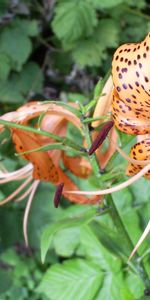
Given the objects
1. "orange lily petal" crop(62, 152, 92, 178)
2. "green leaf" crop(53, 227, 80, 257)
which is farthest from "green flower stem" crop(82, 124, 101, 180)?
"green leaf" crop(53, 227, 80, 257)

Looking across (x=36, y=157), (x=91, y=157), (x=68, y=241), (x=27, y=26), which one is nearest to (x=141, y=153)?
(x=91, y=157)

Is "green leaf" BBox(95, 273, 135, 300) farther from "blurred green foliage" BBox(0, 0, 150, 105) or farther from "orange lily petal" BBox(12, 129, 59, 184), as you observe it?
"blurred green foliage" BBox(0, 0, 150, 105)

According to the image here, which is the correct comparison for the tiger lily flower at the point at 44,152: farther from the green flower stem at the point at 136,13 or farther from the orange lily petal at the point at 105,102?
the green flower stem at the point at 136,13

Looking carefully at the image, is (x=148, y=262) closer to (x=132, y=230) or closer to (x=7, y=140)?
(x=132, y=230)

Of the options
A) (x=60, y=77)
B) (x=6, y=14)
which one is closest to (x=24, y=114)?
(x=6, y=14)

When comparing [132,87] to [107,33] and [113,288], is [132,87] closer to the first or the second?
[113,288]

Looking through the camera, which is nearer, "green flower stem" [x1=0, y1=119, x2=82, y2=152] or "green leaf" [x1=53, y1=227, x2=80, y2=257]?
"green flower stem" [x1=0, y1=119, x2=82, y2=152]
